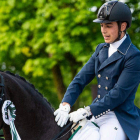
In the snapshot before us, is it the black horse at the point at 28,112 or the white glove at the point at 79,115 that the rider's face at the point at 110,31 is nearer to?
the white glove at the point at 79,115

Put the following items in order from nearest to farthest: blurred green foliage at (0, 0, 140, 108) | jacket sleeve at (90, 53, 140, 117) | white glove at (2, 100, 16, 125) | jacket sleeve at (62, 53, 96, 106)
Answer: white glove at (2, 100, 16, 125)
jacket sleeve at (90, 53, 140, 117)
jacket sleeve at (62, 53, 96, 106)
blurred green foliage at (0, 0, 140, 108)

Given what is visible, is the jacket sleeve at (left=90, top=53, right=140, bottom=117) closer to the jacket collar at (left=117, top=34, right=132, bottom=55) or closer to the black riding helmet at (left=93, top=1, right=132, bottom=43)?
the jacket collar at (left=117, top=34, right=132, bottom=55)

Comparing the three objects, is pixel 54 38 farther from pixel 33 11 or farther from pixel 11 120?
pixel 11 120

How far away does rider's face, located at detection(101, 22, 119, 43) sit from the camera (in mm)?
3247

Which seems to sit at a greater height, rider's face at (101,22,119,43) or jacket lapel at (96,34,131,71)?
rider's face at (101,22,119,43)

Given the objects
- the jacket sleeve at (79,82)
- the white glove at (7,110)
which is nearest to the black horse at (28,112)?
the white glove at (7,110)

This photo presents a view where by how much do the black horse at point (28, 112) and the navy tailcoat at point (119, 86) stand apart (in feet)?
1.05

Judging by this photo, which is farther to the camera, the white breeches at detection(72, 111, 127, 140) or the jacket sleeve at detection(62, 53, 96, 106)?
the jacket sleeve at detection(62, 53, 96, 106)

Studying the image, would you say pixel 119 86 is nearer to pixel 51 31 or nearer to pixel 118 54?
pixel 118 54

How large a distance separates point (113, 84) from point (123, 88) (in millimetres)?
192

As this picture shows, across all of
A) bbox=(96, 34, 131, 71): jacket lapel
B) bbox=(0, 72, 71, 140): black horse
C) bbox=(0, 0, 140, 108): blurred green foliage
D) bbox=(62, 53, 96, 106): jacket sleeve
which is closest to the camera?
bbox=(0, 72, 71, 140): black horse

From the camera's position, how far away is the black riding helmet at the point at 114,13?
10.6 ft

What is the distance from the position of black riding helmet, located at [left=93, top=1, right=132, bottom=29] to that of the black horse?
107 cm

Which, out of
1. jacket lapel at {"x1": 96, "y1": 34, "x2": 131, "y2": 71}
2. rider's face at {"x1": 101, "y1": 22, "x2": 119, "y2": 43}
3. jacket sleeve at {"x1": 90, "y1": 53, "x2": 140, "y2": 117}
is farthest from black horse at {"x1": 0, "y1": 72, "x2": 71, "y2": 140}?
rider's face at {"x1": 101, "y1": 22, "x2": 119, "y2": 43}
